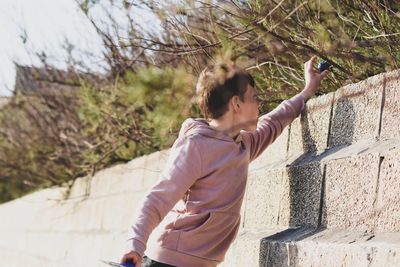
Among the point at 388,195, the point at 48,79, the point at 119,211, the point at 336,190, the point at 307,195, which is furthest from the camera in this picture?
the point at 48,79

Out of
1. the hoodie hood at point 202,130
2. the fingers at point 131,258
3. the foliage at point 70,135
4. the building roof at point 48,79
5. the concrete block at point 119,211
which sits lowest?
the fingers at point 131,258

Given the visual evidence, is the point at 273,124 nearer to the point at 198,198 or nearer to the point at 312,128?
the point at 312,128

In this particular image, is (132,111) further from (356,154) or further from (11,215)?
(11,215)

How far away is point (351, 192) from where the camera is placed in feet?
10.9

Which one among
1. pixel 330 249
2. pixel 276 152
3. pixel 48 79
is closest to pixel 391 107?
pixel 330 249

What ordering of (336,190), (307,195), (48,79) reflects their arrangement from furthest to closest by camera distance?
(48,79), (307,195), (336,190)

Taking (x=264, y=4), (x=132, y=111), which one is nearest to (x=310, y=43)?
(x=264, y=4)

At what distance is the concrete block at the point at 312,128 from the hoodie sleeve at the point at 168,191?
1.95 feet

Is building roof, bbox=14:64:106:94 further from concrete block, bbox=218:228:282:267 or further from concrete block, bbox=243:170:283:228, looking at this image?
concrete block, bbox=218:228:282:267

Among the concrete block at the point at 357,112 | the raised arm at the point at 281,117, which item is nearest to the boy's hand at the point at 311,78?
the raised arm at the point at 281,117

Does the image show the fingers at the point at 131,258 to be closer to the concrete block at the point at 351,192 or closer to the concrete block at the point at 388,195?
the concrete block at the point at 351,192

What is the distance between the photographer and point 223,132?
143 inches

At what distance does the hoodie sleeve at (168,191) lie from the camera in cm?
338

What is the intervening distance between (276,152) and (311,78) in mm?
483
